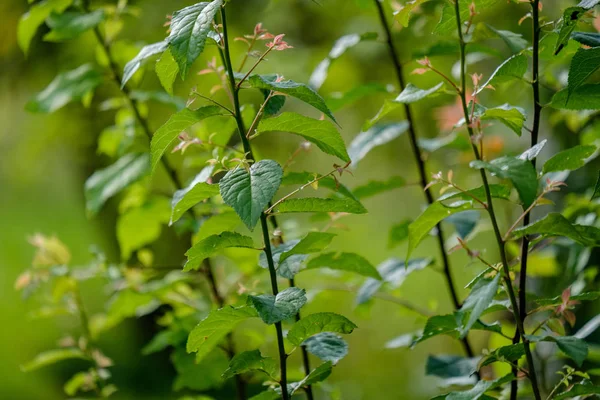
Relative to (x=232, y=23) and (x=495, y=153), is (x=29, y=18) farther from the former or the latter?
(x=232, y=23)

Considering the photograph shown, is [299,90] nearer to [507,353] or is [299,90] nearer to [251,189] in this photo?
[251,189]

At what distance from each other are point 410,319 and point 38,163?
8.32 ft

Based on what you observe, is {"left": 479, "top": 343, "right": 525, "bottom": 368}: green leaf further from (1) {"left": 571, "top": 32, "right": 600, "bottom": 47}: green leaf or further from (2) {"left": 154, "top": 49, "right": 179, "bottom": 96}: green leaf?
(2) {"left": 154, "top": 49, "right": 179, "bottom": 96}: green leaf

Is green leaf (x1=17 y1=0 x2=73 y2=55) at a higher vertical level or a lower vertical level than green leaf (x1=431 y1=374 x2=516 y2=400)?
higher

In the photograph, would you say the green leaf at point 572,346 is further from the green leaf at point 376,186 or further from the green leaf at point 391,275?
the green leaf at point 376,186

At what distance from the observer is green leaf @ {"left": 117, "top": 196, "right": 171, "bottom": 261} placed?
1368 millimetres

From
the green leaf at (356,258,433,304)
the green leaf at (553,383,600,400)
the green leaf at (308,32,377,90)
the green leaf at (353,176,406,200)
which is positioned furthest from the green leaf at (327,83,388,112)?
the green leaf at (553,383,600,400)

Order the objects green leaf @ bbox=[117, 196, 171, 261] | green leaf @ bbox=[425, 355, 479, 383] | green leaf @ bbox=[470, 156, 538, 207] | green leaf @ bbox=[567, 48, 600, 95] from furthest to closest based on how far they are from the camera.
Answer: green leaf @ bbox=[117, 196, 171, 261] < green leaf @ bbox=[425, 355, 479, 383] < green leaf @ bbox=[567, 48, 600, 95] < green leaf @ bbox=[470, 156, 538, 207]

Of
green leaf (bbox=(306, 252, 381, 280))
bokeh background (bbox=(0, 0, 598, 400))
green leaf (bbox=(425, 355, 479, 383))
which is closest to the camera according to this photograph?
green leaf (bbox=(306, 252, 381, 280))

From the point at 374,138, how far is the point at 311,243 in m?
0.51

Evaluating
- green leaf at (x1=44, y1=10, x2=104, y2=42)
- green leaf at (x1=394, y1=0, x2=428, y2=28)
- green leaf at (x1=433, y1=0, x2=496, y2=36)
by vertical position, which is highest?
green leaf at (x1=44, y1=10, x2=104, y2=42)

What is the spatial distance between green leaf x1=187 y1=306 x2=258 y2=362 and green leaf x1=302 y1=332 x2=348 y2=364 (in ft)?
0.37

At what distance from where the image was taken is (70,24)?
1237mm

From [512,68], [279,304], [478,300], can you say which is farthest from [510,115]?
[279,304]
